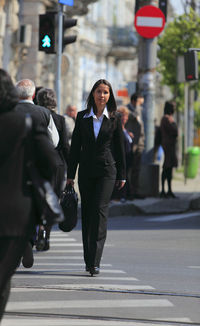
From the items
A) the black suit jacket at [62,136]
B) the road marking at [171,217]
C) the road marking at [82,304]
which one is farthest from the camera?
the road marking at [171,217]

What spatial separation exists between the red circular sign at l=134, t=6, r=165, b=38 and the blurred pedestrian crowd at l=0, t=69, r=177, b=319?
141 cm

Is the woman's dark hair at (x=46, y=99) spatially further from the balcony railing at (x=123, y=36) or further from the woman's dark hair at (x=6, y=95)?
the balcony railing at (x=123, y=36)

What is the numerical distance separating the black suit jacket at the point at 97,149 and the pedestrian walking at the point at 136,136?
8.36m

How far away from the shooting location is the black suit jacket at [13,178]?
5.50m

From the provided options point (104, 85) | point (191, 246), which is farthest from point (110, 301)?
point (191, 246)

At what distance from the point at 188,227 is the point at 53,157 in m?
9.39

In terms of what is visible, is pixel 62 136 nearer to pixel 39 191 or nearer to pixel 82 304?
pixel 82 304

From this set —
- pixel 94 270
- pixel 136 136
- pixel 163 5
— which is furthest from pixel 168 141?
pixel 94 270

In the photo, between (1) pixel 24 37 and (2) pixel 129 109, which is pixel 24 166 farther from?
(1) pixel 24 37

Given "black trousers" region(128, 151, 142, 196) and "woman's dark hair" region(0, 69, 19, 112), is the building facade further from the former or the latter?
"woman's dark hair" region(0, 69, 19, 112)

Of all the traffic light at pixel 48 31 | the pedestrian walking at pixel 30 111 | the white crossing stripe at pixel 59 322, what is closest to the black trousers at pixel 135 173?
the traffic light at pixel 48 31

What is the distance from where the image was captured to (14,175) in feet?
18.2

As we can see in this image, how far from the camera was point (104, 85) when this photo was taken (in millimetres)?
9570

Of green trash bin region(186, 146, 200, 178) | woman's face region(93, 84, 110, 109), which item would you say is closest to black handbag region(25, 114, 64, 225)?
woman's face region(93, 84, 110, 109)
